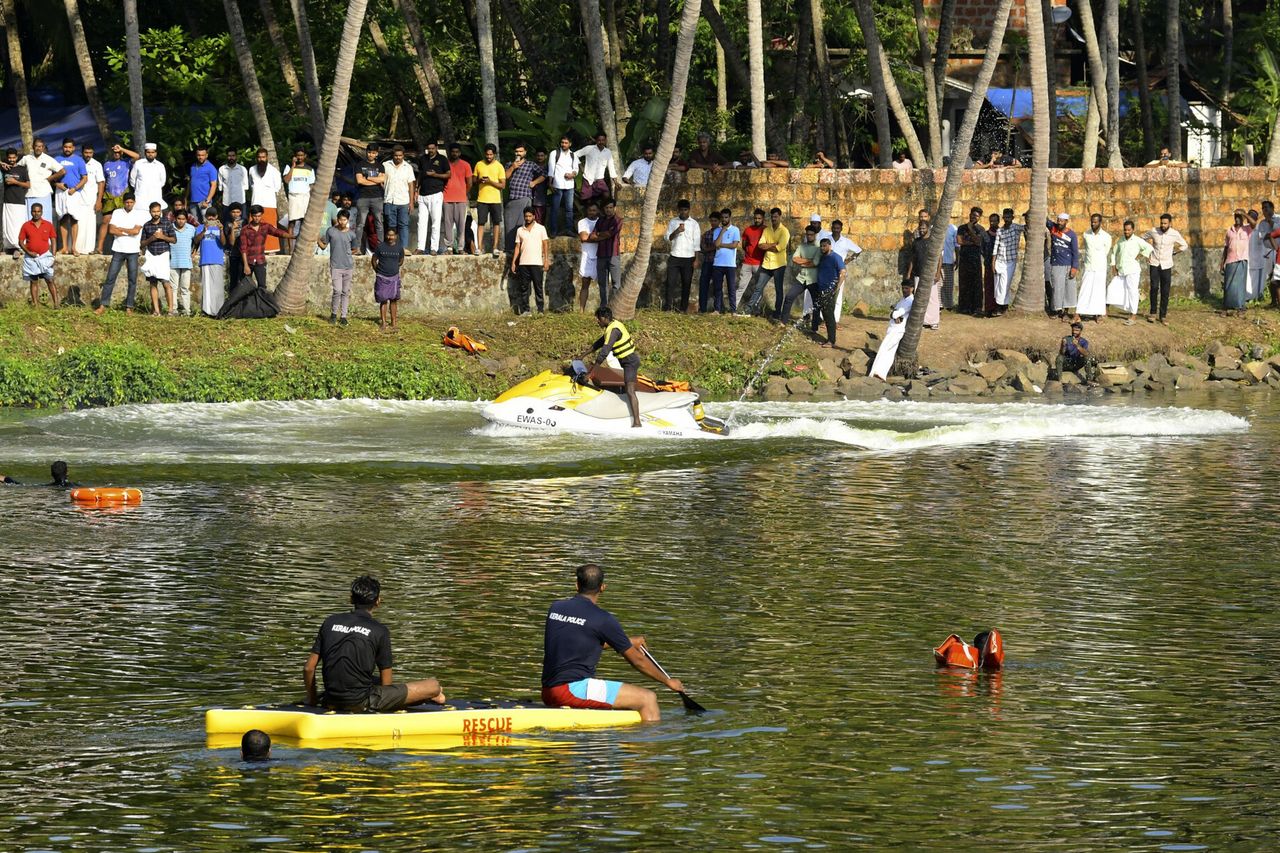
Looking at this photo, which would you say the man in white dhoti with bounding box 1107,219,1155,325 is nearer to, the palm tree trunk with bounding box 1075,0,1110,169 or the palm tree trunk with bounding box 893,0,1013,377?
the palm tree trunk with bounding box 1075,0,1110,169

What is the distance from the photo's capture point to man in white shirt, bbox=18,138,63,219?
31625mm

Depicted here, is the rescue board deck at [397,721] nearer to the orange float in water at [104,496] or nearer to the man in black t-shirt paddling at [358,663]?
the man in black t-shirt paddling at [358,663]

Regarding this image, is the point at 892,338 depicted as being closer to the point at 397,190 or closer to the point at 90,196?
the point at 397,190

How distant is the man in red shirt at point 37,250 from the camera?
3125cm

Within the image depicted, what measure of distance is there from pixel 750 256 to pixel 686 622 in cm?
1888

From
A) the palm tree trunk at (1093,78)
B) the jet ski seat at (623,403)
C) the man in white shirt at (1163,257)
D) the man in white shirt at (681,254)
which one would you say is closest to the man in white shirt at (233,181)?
the man in white shirt at (681,254)

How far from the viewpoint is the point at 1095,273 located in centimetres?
3731

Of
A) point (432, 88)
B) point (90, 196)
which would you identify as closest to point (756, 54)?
point (432, 88)

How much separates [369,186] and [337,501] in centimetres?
1138

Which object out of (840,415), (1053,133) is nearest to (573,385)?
(840,415)

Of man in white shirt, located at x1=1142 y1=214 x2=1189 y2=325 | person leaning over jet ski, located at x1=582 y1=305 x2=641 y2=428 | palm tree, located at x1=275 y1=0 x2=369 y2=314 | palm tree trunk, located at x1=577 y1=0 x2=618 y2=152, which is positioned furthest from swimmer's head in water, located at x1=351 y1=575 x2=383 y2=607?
man in white shirt, located at x1=1142 y1=214 x2=1189 y2=325

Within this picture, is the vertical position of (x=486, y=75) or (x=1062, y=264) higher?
(x=486, y=75)

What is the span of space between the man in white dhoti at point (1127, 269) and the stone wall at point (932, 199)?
956 millimetres

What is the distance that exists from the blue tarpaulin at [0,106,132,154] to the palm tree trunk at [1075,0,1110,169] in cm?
1768
